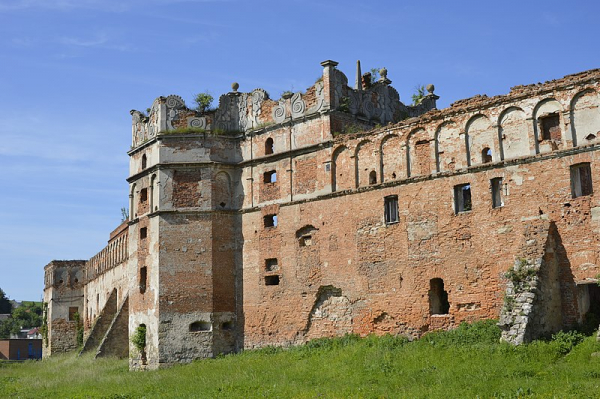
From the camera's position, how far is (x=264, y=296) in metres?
26.0

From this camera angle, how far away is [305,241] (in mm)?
25516

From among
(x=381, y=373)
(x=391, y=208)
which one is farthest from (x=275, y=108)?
(x=381, y=373)

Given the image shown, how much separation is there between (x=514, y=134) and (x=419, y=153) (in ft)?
10.4

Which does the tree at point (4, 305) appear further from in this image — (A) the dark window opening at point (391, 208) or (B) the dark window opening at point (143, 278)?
(A) the dark window opening at point (391, 208)

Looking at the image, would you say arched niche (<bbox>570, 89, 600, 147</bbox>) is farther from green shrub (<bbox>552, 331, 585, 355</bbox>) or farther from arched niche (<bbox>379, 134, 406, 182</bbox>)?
arched niche (<bbox>379, 134, 406, 182</bbox>)

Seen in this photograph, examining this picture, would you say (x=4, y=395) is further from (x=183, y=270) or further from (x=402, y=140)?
(x=402, y=140)

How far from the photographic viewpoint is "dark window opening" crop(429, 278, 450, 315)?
72.5 feet

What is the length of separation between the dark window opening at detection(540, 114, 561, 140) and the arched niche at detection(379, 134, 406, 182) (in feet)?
14.8

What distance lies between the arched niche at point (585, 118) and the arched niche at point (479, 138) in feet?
7.49

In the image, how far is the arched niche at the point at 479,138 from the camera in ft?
70.4

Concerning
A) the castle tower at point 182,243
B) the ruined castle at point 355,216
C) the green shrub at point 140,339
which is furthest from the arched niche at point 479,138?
the green shrub at point 140,339

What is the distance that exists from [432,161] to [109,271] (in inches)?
1027

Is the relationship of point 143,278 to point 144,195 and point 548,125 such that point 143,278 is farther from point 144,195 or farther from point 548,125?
point 548,125

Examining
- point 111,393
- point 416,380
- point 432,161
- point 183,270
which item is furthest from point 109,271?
point 416,380
